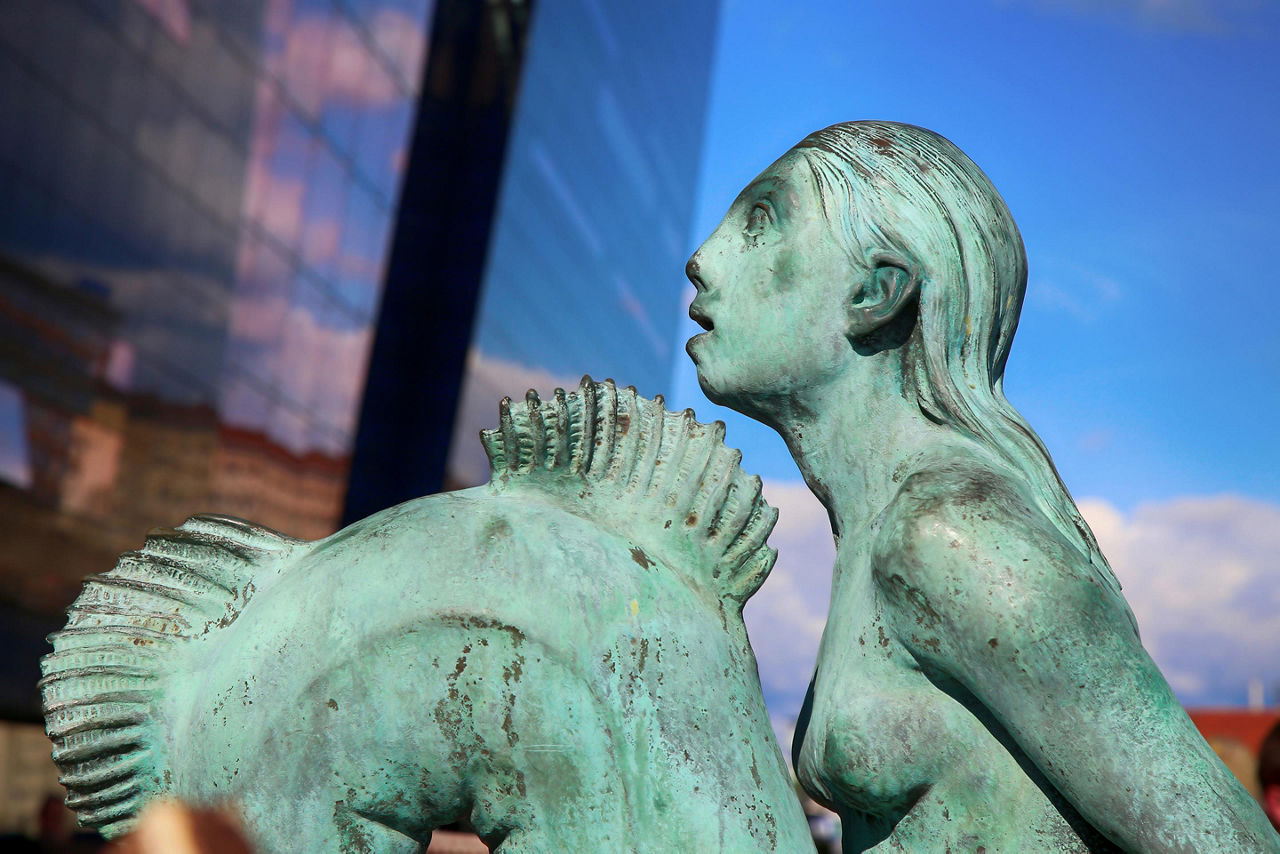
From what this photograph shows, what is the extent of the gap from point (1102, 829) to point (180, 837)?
1.03 m

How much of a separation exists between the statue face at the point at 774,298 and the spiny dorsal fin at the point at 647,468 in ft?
0.62

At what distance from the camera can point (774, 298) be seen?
1756 mm

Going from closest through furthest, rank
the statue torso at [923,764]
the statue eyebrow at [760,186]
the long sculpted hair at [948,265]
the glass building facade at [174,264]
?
1. the statue torso at [923,764]
2. the long sculpted hair at [948,265]
3. the statue eyebrow at [760,186]
4. the glass building facade at [174,264]

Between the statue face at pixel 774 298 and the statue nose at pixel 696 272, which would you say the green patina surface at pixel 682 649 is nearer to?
the statue face at pixel 774 298

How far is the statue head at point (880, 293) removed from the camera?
1.71 metres

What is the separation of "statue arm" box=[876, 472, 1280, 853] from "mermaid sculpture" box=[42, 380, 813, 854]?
26 centimetres

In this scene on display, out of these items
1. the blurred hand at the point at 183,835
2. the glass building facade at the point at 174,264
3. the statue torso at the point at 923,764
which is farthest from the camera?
the glass building facade at the point at 174,264

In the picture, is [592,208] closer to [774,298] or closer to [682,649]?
[774,298]

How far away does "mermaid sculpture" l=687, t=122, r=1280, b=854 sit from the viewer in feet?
4.67

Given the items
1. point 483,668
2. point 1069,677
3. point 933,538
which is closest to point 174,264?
point 483,668

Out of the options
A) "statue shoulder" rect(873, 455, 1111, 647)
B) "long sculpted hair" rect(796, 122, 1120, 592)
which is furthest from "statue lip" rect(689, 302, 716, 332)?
"statue shoulder" rect(873, 455, 1111, 647)

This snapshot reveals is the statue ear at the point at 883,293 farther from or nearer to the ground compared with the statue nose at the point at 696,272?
nearer to the ground

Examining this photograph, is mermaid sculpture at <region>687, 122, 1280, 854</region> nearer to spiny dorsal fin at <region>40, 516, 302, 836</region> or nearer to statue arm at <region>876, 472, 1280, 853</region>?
statue arm at <region>876, 472, 1280, 853</region>

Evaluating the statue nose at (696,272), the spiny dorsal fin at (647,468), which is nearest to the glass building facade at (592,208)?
the statue nose at (696,272)
